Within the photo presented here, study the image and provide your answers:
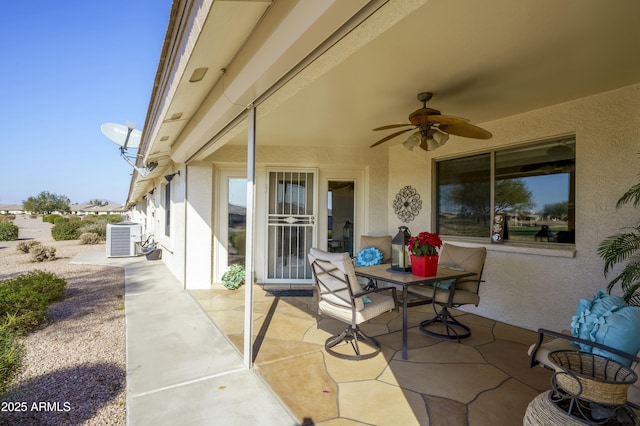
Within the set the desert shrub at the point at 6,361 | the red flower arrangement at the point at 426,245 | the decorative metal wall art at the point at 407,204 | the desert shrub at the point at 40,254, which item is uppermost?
the decorative metal wall art at the point at 407,204

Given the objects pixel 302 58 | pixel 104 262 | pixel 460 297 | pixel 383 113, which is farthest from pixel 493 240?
pixel 104 262

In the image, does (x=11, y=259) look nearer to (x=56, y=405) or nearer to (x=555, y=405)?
(x=56, y=405)

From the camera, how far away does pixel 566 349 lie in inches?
80.0

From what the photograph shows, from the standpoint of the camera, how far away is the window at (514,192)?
3.95 meters

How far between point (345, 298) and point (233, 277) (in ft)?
10.9

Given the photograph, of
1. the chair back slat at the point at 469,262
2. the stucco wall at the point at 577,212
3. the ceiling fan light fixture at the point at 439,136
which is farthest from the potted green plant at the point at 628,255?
the ceiling fan light fixture at the point at 439,136

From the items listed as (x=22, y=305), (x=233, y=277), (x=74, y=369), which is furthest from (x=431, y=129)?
(x=22, y=305)

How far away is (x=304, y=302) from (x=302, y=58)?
12.8 ft

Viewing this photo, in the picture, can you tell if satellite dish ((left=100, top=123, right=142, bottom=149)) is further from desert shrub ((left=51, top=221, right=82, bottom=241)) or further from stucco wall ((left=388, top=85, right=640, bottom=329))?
desert shrub ((left=51, top=221, right=82, bottom=241))

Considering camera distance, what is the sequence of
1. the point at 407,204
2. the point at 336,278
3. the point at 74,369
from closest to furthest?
1. the point at 74,369
2. the point at 336,278
3. the point at 407,204

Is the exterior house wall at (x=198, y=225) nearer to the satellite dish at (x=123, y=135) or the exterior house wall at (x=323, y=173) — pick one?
the exterior house wall at (x=323, y=173)

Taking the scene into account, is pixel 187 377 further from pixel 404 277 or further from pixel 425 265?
pixel 425 265

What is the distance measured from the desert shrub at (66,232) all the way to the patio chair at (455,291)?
18106 mm

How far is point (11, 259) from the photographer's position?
9586 mm
